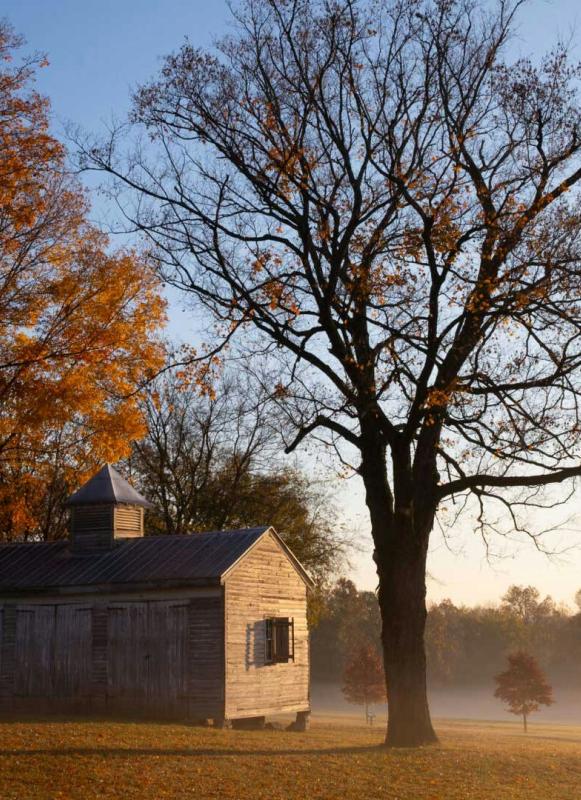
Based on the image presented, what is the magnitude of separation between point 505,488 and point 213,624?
942 cm

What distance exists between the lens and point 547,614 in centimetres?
9675

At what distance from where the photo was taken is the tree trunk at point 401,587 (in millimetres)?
18188

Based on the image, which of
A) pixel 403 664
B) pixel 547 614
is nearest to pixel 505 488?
pixel 403 664

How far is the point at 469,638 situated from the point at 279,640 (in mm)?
66118

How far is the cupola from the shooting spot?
2855 cm

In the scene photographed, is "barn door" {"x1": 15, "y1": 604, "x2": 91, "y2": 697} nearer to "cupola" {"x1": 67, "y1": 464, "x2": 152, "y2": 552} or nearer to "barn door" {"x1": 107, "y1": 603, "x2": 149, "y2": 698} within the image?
"barn door" {"x1": 107, "y1": 603, "x2": 149, "y2": 698}

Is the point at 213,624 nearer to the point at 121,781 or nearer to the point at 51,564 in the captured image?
the point at 51,564

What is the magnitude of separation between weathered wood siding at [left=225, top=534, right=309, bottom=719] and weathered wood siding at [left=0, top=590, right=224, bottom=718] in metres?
0.63

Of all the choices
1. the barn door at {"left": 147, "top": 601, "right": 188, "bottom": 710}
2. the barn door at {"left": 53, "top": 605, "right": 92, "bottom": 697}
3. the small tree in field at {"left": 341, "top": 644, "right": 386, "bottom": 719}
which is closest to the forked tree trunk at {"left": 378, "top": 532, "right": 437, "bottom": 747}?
the barn door at {"left": 147, "top": 601, "right": 188, "bottom": 710}

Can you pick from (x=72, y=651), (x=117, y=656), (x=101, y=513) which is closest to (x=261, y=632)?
(x=117, y=656)

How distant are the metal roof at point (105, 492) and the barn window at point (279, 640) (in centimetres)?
552

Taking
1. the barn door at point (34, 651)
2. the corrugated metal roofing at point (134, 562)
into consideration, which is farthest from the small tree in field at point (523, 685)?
the barn door at point (34, 651)

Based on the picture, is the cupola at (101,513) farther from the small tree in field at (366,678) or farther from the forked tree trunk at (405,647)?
the small tree in field at (366,678)

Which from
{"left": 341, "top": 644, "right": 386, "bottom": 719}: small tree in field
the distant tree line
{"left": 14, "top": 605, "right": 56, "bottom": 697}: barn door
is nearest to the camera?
{"left": 14, "top": 605, "right": 56, "bottom": 697}: barn door
